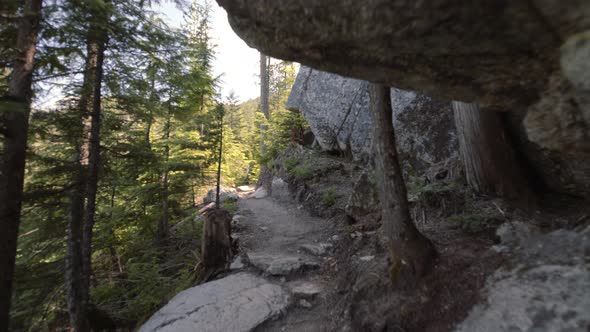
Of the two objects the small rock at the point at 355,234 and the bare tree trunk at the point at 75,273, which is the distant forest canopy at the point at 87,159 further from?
the small rock at the point at 355,234

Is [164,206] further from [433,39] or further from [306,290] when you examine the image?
[433,39]

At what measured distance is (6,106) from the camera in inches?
131

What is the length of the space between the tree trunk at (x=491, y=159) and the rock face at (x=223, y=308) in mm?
3604

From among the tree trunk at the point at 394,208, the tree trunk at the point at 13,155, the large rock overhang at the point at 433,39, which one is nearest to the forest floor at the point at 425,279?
the tree trunk at the point at 394,208

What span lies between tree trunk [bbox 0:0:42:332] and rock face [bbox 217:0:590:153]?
4.25m

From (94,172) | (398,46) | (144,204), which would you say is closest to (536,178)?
(398,46)

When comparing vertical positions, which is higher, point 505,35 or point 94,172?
point 505,35

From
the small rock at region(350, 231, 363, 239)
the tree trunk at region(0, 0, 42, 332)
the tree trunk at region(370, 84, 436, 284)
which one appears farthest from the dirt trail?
the tree trunk at region(0, 0, 42, 332)

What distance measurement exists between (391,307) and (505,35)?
269 cm

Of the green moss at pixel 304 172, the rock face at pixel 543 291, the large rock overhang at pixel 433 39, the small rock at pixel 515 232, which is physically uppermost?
the large rock overhang at pixel 433 39

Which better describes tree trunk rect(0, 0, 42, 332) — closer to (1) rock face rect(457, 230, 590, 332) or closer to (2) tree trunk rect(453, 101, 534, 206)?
(1) rock face rect(457, 230, 590, 332)

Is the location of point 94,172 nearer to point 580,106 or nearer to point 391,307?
point 391,307

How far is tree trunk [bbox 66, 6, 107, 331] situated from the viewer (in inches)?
196

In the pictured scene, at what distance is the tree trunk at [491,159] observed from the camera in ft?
12.3
